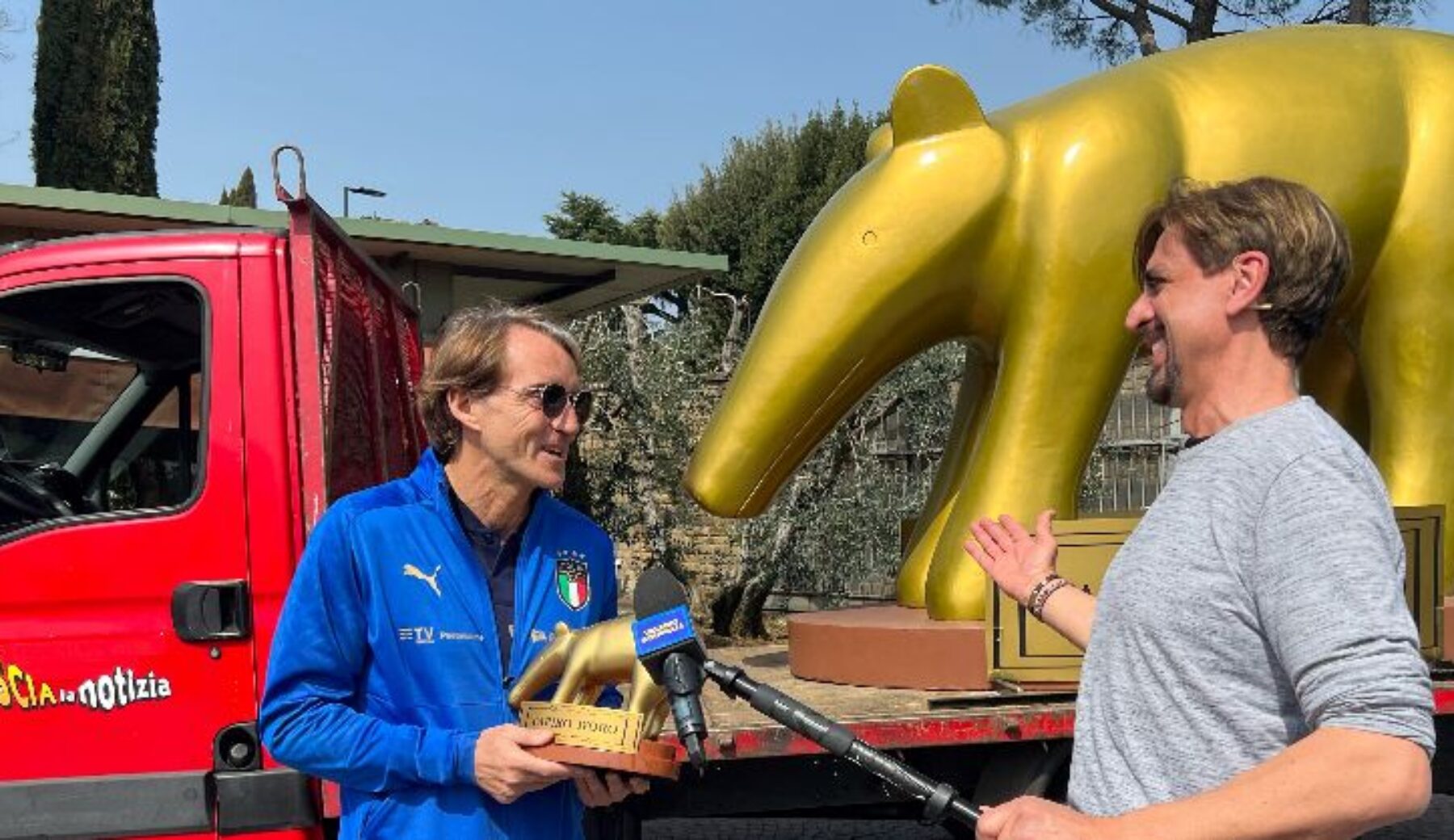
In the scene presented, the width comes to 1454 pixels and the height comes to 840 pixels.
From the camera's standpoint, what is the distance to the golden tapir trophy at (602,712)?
4.54 ft

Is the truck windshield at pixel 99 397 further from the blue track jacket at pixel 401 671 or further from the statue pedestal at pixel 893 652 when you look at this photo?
the statue pedestal at pixel 893 652

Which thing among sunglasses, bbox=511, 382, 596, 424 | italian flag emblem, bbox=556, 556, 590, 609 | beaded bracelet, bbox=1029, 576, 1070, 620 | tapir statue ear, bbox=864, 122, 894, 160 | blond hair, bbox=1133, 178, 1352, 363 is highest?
tapir statue ear, bbox=864, 122, 894, 160

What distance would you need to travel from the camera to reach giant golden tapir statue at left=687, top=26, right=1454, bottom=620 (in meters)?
3.38

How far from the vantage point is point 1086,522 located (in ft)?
9.12

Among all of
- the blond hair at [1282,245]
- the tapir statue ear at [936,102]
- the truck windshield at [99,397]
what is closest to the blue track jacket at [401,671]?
the blond hair at [1282,245]

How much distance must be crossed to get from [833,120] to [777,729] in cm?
2353

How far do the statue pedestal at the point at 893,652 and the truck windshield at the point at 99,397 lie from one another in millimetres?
1524

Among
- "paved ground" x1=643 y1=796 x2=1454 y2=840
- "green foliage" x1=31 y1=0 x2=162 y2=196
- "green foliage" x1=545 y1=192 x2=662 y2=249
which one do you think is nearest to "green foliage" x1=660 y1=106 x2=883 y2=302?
"green foliage" x1=545 y1=192 x2=662 y2=249

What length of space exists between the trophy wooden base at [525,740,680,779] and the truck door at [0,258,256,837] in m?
1.30

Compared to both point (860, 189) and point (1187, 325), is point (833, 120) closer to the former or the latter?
point (860, 189)

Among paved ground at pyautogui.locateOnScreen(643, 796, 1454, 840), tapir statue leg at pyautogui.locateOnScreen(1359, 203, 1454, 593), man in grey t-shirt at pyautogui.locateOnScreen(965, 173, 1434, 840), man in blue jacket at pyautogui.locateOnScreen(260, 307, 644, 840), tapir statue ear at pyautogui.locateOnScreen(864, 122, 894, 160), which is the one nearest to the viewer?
man in grey t-shirt at pyautogui.locateOnScreen(965, 173, 1434, 840)

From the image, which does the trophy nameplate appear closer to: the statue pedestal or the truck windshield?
the truck windshield

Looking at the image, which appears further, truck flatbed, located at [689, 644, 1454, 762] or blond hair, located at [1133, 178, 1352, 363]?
truck flatbed, located at [689, 644, 1454, 762]

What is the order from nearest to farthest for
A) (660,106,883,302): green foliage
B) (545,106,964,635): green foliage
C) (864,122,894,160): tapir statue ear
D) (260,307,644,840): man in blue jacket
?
(260,307,644,840): man in blue jacket < (864,122,894,160): tapir statue ear < (545,106,964,635): green foliage < (660,106,883,302): green foliage
